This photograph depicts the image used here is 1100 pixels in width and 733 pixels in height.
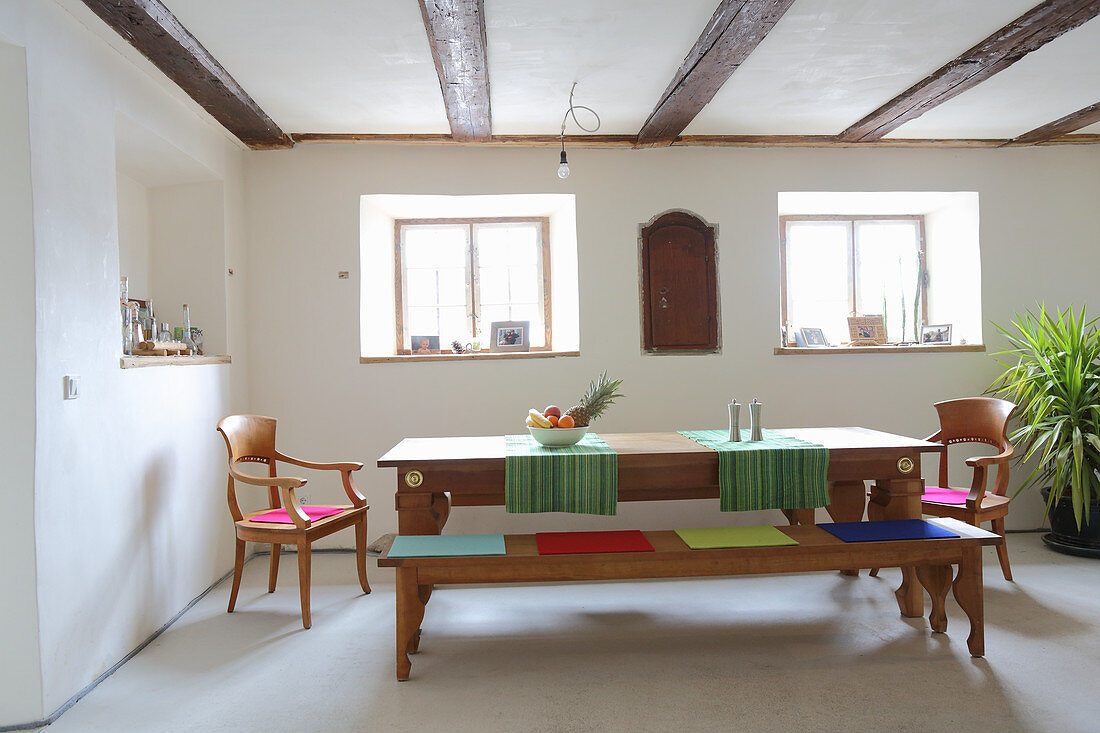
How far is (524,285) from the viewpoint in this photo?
518 centimetres

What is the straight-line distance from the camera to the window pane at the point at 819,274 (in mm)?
5293

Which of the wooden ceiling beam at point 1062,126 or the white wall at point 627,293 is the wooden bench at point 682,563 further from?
the wooden ceiling beam at point 1062,126

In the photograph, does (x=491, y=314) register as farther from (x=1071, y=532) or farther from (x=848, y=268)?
(x=1071, y=532)

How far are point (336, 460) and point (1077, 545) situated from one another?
4690mm

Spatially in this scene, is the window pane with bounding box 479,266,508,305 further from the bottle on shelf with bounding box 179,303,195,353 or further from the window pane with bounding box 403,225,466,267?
the bottle on shelf with bounding box 179,303,195,353

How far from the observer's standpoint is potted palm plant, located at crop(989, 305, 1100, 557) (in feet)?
13.2

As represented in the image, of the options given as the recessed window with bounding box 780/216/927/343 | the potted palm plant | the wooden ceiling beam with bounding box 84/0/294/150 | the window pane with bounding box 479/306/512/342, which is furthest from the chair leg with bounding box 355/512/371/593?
the potted palm plant

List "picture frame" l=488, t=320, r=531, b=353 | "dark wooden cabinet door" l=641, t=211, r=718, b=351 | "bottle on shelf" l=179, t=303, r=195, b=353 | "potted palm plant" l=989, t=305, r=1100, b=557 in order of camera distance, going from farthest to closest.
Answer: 1. "picture frame" l=488, t=320, r=531, b=353
2. "dark wooden cabinet door" l=641, t=211, r=718, b=351
3. "potted palm plant" l=989, t=305, r=1100, b=557
4. "bottle on shelf" l=179, t=303, r=195, b=353

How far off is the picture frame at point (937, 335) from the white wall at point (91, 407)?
4903 mm

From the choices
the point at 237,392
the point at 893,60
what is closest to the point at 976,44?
the point at 893,60

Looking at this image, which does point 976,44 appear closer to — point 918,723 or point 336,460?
point 918,723

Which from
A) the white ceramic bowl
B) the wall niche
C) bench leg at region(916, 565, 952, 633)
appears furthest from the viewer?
the wall niche

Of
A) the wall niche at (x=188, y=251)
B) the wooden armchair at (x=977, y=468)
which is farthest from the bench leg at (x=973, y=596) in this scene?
the wall niche at (x=188, y=251)

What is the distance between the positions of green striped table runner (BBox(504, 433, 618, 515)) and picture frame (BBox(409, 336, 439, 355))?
2.15m
